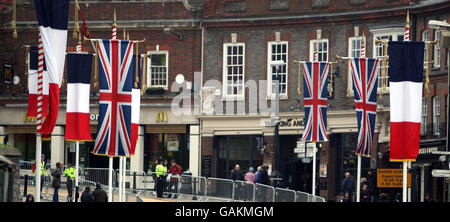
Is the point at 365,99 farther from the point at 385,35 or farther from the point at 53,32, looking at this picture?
the point at 385,35

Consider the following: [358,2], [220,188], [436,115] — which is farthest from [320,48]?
[220,188]

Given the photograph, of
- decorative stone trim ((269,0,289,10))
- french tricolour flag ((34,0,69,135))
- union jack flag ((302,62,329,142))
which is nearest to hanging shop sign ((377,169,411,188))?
union jack flag ((302,62,329,142))

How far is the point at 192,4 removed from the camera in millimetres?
52125

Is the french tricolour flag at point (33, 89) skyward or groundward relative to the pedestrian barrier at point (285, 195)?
skyward

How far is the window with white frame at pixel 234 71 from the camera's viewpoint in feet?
168

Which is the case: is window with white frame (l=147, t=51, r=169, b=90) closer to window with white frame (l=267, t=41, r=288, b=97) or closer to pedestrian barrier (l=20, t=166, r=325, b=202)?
window with white frame (l=267, t=41, r=288, b=97)

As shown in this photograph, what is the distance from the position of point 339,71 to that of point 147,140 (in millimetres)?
10423

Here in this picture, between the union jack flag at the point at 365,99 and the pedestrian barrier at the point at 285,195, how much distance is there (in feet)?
11.9

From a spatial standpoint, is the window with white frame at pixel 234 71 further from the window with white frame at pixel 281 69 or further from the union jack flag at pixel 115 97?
the union jack flag at pixel 115 97

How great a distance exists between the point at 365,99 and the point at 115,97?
377 inches

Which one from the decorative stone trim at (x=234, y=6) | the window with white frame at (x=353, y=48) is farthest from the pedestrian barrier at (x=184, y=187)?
the decorative stone trim at (x=234, y=6)

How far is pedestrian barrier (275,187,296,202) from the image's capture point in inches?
1383
